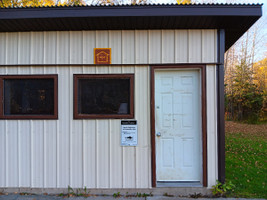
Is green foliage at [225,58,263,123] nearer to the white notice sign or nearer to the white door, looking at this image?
the white door

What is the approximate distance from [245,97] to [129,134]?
1672cm

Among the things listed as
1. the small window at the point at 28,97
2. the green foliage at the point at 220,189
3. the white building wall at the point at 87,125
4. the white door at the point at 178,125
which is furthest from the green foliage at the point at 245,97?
the small window at the point at 28,97

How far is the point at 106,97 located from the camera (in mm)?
4000

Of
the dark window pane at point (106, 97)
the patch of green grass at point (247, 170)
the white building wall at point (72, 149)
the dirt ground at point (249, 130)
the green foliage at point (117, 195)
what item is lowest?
the green foliage at point (117, 195)

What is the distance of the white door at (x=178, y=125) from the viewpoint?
401 cm

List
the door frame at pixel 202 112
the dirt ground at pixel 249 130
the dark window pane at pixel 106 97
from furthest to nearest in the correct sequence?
1. the dirt ground at pixel 249 130
2. the dark window pane at pixel 106 97
3. the door frame at pixel 202 112

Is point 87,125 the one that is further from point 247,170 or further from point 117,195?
point 247,170

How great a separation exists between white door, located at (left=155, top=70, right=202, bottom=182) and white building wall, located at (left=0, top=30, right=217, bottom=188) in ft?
0.78

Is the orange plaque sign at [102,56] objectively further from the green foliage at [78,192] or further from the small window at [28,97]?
the green foliage at [78,192]

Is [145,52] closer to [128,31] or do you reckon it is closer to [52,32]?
[128,31]

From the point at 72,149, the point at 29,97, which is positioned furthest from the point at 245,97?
the point at 29,97

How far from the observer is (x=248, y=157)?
6.47 meters

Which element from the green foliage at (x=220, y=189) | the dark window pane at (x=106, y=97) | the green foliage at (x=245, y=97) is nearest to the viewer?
the green foliage at (x=220, y=189)

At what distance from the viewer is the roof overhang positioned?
3424mm
